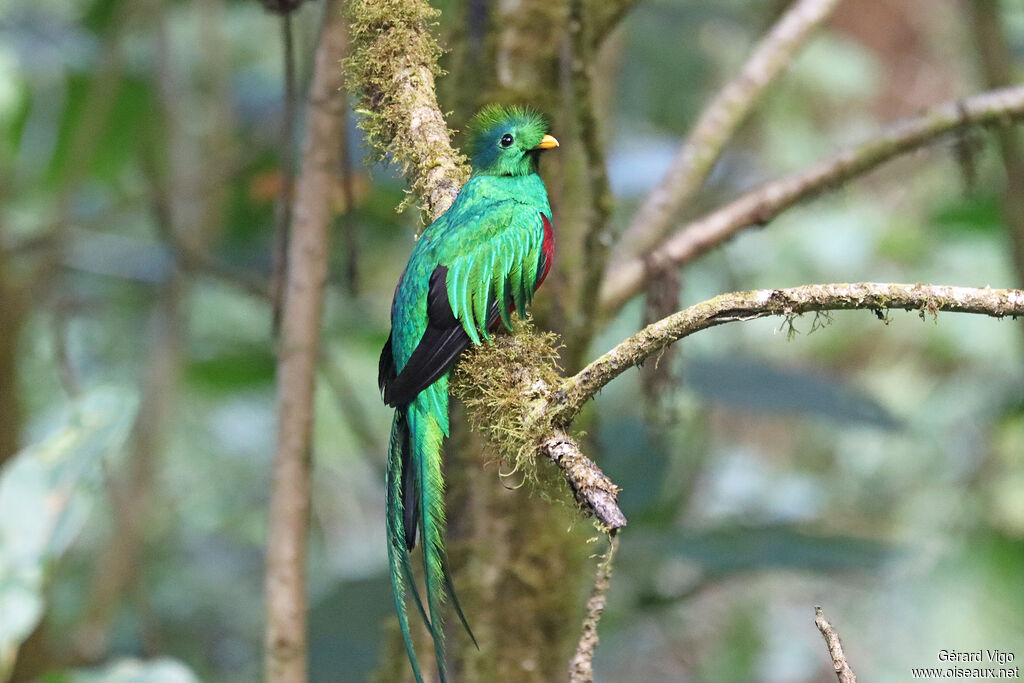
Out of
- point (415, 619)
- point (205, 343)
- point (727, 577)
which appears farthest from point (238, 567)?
point (415, 619)

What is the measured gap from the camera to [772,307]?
3.46ft

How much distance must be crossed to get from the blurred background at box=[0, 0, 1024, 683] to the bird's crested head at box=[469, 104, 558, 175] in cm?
18

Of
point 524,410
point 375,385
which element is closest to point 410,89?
point 524,410

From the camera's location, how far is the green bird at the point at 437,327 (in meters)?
1.22

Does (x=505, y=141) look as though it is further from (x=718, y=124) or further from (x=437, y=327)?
(x=718, y=124)

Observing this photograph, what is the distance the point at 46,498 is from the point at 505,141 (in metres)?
1.30

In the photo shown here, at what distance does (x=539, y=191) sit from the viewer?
1444 mm

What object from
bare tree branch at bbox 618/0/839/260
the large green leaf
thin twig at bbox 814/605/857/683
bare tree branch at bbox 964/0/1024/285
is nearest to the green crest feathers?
thin twig at bbox 814/605/857/683

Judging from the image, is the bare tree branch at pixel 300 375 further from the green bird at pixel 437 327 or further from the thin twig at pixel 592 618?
the thin twig at pixel 592 618

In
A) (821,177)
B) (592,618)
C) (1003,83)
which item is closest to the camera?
(592,618)

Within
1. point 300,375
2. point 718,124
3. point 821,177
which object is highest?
point 718,124

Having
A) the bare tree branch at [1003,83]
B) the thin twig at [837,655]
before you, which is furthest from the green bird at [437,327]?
the bare tree branch at [1003,83]

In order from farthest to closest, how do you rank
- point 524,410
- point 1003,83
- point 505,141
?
point 1003,83, point 505,141, point 524,410

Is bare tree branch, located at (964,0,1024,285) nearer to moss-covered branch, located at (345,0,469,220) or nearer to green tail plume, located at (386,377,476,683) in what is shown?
moss-covered branch, located at (345,0,469,220)
